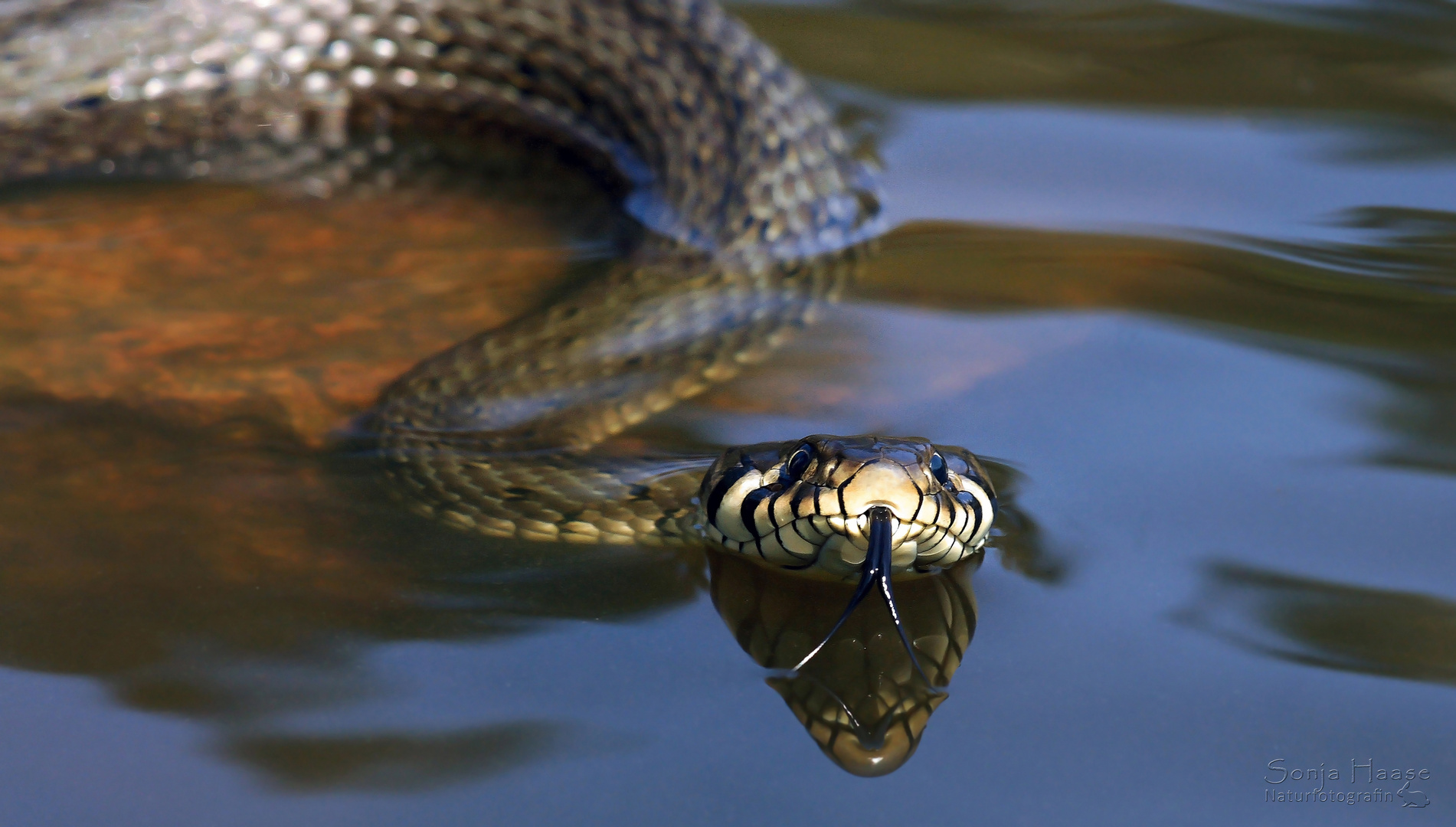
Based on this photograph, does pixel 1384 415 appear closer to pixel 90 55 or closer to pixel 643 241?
pixel 643 241

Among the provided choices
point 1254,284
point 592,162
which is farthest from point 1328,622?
point 592,162

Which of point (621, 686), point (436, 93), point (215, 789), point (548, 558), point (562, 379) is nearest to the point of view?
point (215, 789)

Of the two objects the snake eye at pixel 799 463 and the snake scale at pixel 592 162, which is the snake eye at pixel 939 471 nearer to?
the snake scale at pixel 592 162

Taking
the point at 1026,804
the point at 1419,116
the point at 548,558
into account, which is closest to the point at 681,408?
the point at 548,558
